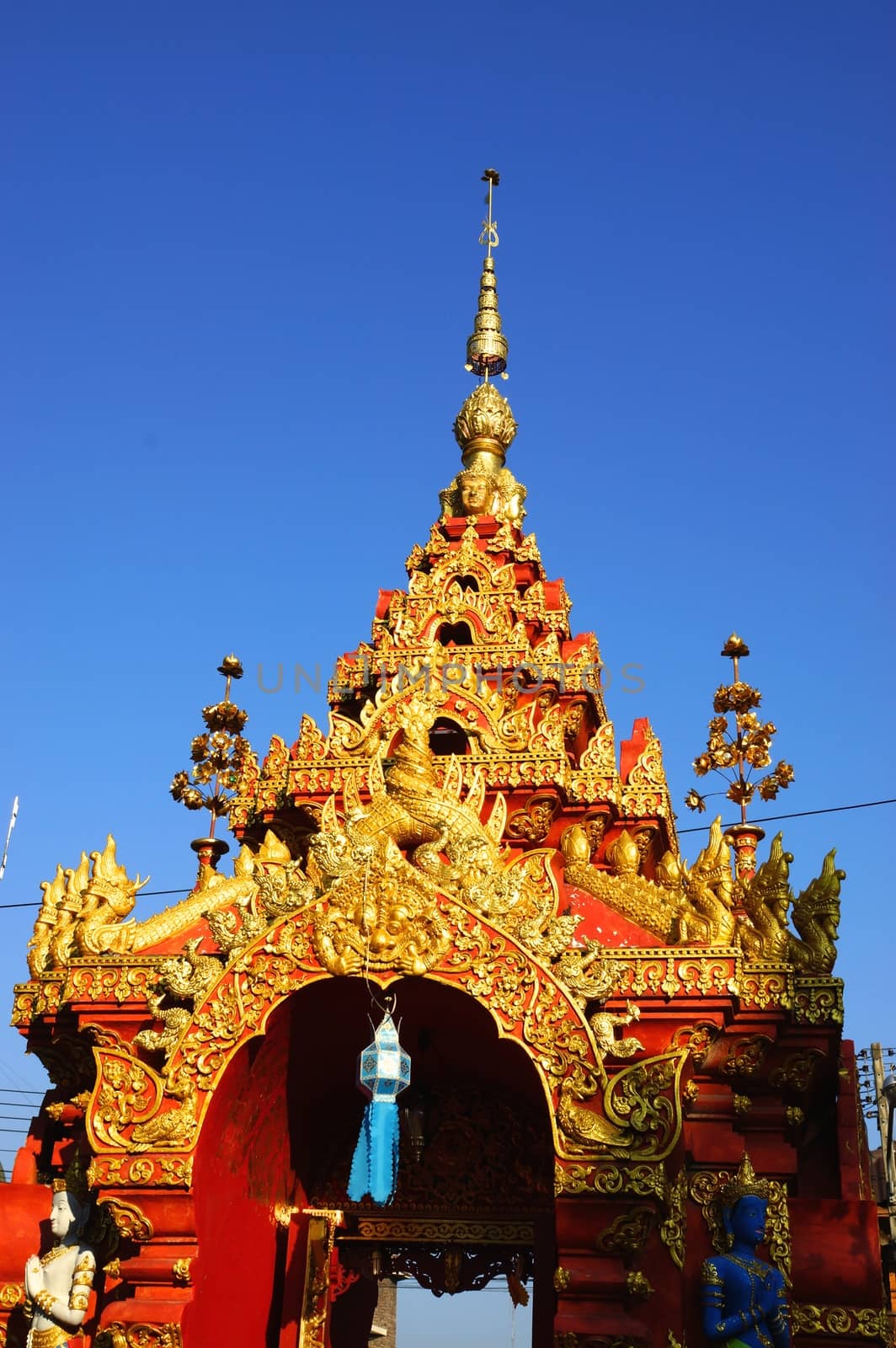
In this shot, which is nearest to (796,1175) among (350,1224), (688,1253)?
(688,1253)

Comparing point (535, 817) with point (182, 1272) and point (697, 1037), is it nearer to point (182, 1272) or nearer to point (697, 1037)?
point (697, 1037)

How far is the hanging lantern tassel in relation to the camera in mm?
10586

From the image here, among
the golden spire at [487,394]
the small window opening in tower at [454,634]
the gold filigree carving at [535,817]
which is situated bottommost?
the gold filigree carving at [535,817]

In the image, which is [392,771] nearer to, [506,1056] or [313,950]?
[313,950]

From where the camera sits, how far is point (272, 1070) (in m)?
12.2

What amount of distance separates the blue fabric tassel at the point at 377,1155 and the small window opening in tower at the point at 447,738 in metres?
5.37

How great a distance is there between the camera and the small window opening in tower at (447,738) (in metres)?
15.9

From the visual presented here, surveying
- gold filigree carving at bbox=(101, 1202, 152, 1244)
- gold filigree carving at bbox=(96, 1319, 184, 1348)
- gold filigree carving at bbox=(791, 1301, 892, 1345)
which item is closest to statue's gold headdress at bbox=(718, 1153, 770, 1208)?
gold filigree carving at bbox=(791, 1301, 892, 1345)

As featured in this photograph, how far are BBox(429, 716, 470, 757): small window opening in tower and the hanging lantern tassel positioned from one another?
5.09 meters

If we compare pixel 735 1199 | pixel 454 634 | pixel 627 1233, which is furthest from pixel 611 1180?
pixel 454 634

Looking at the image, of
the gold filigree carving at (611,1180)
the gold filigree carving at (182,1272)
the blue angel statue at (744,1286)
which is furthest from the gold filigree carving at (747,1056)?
the gold filigree carving at (182,1272)

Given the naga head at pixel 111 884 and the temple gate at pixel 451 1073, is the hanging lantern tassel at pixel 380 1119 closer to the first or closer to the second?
the temple gate at pixel 451 1073

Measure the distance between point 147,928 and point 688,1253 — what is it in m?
5.44

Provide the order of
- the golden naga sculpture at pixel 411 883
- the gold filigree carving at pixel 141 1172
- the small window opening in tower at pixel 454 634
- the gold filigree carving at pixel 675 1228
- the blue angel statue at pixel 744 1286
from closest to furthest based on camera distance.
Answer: the blue angel statue at pixel 744 1286
the gold filigree carving at pixel 675 1228
the gold filigree carving at pixel 141 1172
the golden naga sculpture at pixel 411 883
the small window opening in tower at pixel 454 634
